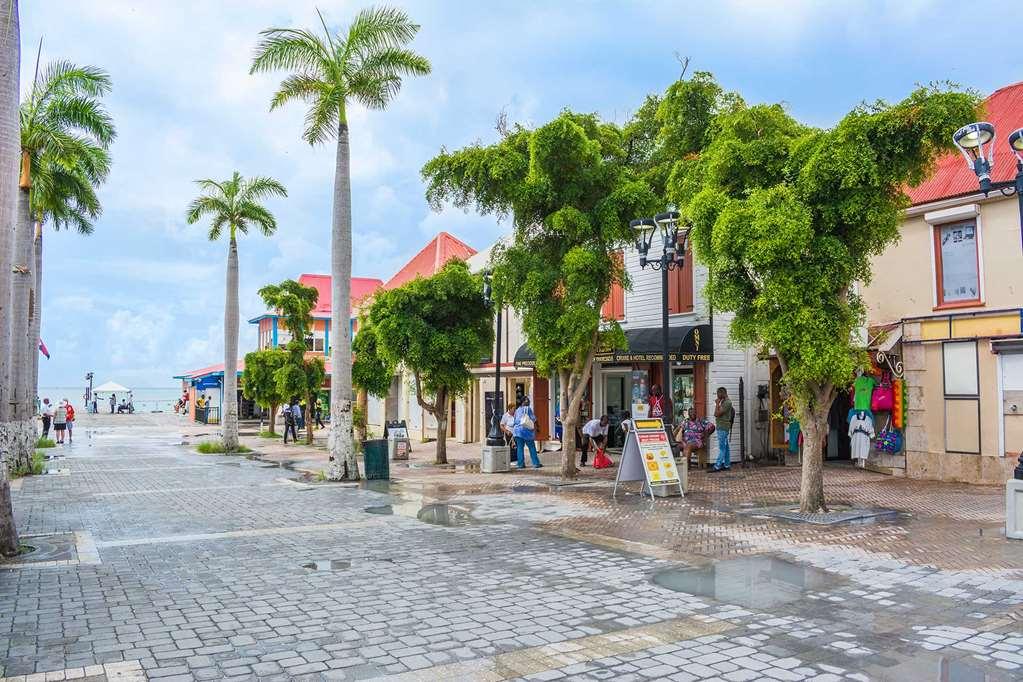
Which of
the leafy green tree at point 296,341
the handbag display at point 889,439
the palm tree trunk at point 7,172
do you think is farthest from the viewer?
the leafy green tree at point 296,341

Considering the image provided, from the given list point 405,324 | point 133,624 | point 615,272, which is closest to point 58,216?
point 405,324

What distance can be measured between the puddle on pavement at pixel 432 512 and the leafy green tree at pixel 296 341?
1674 cm

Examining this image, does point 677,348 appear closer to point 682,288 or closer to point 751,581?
point 682,288

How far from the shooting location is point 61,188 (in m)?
20.8

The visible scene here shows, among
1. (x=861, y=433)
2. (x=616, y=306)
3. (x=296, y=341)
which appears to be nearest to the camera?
(x=861, y=433)

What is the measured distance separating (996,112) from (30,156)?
2193 cm

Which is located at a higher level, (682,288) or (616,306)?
(682,288)

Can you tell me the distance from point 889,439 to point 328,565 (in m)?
12.5

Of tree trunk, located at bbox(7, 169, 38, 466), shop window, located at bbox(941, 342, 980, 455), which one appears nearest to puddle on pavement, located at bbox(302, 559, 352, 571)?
shop window, located at bbox(941, 342, 980, 455)

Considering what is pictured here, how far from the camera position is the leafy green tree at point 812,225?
33.7ft

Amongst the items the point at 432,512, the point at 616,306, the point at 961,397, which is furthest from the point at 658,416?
the point at 432,512

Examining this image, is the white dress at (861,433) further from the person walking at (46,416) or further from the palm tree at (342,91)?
the person walking at (46,416)

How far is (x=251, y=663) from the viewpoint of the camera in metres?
5.17

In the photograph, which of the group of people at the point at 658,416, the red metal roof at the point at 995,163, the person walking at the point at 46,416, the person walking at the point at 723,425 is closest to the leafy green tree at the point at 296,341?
the person walking at the point at 46,416
